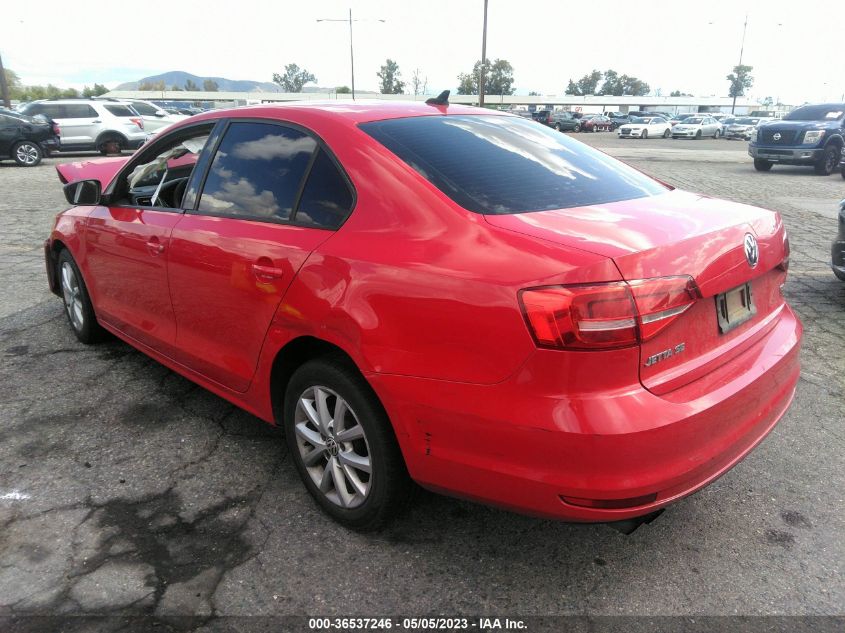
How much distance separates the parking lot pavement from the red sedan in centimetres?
30

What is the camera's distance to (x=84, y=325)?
180 inches

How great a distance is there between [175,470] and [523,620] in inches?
69.6

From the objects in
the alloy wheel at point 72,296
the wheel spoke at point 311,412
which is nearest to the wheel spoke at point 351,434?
the wheel spoke at point 311,412

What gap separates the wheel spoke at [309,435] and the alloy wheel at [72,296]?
259 cm

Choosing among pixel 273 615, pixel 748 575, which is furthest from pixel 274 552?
pixel 748 575

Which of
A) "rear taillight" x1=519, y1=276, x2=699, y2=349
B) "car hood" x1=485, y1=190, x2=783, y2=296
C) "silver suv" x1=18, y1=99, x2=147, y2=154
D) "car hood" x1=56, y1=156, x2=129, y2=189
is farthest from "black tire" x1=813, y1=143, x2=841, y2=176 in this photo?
"silver suv" x1=18, y1=99, x2=147, y2=154

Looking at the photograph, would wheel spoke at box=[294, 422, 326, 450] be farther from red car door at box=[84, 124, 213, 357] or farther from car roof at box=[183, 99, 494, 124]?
car roof at box=[183, 99, 494, 124]

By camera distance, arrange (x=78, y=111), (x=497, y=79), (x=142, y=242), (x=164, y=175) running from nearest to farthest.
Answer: (x=142, y=242), (x=164, y=175), (x=78, y=111), (x=497, y=79)

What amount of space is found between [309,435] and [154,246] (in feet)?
4.66

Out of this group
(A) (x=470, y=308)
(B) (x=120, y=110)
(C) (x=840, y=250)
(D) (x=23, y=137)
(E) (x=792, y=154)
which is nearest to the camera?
(A) (x=470, y=308)

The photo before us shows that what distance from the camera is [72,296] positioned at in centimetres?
469

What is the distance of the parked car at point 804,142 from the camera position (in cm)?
1734

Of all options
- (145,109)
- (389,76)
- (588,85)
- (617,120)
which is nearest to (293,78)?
(389,76)

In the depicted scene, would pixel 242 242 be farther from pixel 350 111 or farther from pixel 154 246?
pixel 154 246
